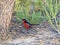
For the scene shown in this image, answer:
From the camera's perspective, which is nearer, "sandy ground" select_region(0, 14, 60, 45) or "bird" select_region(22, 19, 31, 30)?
"sandy ground" select_region(0, 14, 60, 45)

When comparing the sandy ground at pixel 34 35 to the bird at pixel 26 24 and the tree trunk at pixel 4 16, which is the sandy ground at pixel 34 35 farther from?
the tree trunk at pixel 4 16

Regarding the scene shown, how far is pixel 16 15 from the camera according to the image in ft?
22.8

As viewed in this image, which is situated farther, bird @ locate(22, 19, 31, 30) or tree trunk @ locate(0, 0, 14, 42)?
bird @ locate(22, 19, 31, 30)

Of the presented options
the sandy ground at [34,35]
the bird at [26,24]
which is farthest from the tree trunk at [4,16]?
the bird at [26,24]

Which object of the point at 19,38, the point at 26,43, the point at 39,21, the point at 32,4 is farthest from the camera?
the point at 32,4

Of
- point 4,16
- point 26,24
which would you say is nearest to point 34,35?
point 26,24

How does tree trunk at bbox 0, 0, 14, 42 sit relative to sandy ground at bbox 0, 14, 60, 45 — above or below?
above

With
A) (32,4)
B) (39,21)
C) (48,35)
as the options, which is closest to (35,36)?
(48,35)

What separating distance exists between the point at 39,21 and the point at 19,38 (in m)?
1.07

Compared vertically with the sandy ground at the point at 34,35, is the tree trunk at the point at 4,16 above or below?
above

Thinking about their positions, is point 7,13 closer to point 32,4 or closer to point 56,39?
point 56,39

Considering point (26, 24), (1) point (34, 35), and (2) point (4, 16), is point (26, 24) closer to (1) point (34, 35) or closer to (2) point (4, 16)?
(1) point (34, 35)

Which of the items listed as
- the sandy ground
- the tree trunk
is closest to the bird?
the sandy ground

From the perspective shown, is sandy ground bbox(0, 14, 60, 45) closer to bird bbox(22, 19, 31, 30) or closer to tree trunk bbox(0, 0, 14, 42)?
bird bbox(22, 19, 31, 30)
